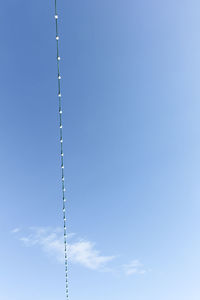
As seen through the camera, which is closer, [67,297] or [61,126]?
[61,126]

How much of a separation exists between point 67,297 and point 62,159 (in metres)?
7.65

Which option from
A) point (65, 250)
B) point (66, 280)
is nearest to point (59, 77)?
point (65, 250)

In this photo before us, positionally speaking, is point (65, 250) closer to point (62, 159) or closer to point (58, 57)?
point (62, 159)

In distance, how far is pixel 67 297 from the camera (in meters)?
18.1

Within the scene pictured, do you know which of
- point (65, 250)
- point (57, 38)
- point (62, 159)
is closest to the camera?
point (57, 38)

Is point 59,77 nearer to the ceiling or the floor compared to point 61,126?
nearer to the ceiling

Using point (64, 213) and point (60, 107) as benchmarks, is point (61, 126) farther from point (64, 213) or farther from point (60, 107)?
point (64, 213)

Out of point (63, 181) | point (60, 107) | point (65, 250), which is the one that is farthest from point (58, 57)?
point (65, 250)

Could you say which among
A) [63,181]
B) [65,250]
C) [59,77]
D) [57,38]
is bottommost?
[65,250]

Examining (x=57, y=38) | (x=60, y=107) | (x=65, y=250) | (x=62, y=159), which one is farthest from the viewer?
(x=65, y=250)

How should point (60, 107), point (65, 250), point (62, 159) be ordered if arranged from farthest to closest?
point (65, 250) → point (62, 159) → point (60, 107)

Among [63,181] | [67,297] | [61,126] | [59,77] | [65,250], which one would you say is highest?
[59,77]

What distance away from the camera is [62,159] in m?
16.6

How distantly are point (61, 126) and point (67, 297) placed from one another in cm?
942
